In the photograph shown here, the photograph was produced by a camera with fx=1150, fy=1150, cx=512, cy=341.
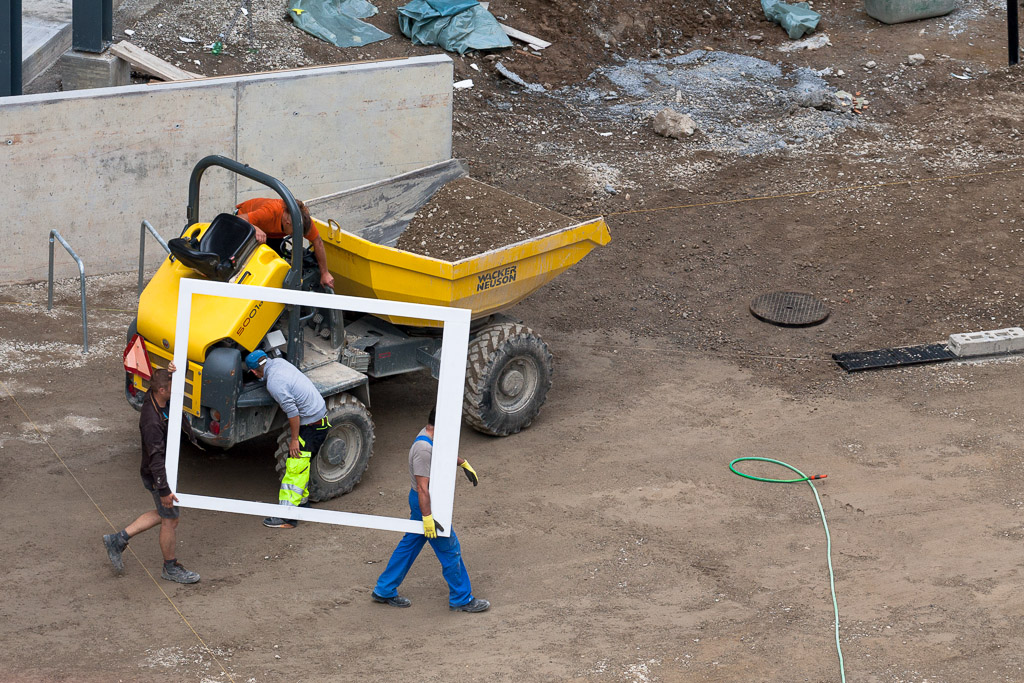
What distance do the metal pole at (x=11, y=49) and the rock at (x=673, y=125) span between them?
24.0 ft

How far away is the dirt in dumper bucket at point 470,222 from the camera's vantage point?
8727 mm

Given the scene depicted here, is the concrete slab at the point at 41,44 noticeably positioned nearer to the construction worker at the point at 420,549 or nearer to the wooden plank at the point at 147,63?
the wooden plank at the point at 147,63

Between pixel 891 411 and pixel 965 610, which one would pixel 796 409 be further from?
pixel 965 610

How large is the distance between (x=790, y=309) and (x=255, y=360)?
5.65 meters

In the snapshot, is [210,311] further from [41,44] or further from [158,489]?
[41,44]

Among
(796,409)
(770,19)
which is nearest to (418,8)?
(770,19)

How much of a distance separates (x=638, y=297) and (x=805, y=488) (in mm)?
3444

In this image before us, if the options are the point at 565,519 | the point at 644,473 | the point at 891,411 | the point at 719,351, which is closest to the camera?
the point at 565,519

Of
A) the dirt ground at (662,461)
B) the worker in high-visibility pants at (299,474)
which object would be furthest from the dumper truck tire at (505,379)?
the worker in high-visibility pants at (299,474)

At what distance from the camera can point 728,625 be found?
6844 millimetres

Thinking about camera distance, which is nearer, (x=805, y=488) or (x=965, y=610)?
(x=965, y=610)

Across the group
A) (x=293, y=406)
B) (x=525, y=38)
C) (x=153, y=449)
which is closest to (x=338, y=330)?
(x=293, y=406)

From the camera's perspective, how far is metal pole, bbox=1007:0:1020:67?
15125mm

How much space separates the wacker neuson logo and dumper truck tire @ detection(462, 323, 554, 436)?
15.0 inches
